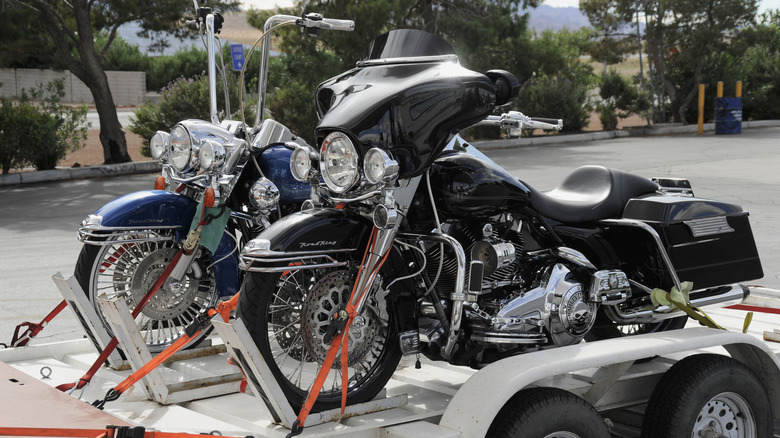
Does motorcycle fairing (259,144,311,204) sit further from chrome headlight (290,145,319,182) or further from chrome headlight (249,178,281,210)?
chrome headlight (290,145,319,182)

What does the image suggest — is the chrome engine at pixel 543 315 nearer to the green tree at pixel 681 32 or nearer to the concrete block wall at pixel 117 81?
the green tree at pixel 681 32

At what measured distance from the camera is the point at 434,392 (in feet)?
14.2

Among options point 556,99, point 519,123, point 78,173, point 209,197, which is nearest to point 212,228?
point 209,197

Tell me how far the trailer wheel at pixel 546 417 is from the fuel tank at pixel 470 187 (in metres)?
0.92

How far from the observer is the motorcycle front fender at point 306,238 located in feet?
11.9

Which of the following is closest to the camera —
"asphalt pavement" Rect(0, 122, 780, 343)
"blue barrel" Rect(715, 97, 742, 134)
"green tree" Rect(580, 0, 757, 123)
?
"asphalt pavement" Rect(0, 122, 780, 343)

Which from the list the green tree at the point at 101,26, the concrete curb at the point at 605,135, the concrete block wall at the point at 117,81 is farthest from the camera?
the concrete block wall at the point at 117,81

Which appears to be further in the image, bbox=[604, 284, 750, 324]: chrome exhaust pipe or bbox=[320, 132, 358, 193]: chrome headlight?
bbox=[604, 284, 750, 324]: chrome exhaust pipe

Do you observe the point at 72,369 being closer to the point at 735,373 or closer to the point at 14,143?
the point at 735,373

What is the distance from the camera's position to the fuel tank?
4172 millimetres

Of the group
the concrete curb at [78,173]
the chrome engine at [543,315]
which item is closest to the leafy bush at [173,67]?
the concrete curb at [78,173]

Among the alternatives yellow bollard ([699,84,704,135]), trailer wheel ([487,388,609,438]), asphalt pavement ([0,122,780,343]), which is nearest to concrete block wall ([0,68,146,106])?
asphalt pavement ([0,122,780,343])

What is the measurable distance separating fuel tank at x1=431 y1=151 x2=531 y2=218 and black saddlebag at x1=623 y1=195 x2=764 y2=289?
0.83m

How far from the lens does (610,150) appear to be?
21703mm
